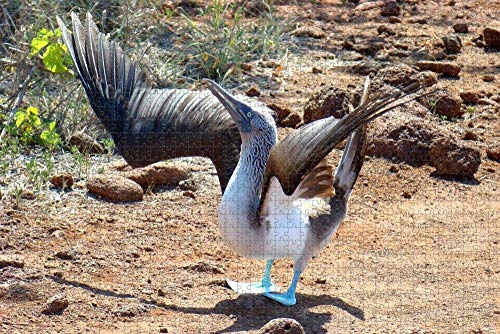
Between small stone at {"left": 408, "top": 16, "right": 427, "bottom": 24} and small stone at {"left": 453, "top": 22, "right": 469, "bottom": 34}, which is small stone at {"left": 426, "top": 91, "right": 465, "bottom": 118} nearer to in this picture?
small stone at {"left": 453, "top": 22, "right": 469, "bottom": 34}

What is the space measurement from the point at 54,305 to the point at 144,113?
5.31 feet

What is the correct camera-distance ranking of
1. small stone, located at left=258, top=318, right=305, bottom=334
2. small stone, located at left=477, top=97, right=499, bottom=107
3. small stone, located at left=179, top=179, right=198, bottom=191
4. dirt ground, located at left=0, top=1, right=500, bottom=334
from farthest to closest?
small stone, located at left=477, top=97, right=499, bottom=107, small stone, located at left=179, top=179, right=198, bottom=191, dirt ground, located at left=0, top=1, right=500, bottom=334, small stone, located at left=258, top=318, right=305, bottom=334

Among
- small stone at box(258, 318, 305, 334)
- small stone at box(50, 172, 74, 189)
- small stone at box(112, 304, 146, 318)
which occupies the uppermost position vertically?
small stone at box(50, 172, 74, 189)

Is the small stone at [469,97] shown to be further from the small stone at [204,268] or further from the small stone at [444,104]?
the small stone at [204,268]

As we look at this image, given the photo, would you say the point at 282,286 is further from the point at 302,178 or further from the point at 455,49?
the point at 455,49

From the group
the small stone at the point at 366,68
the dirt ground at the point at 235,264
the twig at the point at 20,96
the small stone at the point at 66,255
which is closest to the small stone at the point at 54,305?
the dirt ground at the point at 235,264

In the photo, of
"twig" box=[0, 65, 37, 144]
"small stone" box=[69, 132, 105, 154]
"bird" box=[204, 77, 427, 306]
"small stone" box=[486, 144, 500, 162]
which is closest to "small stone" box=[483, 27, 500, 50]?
"small stone" box=[486, 144, 500, 162]

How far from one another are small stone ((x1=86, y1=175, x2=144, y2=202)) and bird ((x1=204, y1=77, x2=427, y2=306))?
1.58 m

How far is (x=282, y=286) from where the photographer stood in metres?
7.16

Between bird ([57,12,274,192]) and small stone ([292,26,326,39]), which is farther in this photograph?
small stone ([292,26,326,39])

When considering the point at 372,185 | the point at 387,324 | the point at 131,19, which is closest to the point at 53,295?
the point at 387,324

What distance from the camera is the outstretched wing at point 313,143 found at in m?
6.05

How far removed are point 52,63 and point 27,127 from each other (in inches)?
26.0

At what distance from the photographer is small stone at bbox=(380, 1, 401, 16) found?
42.2ft
